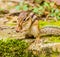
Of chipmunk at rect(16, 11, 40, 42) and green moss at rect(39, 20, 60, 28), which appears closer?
chipmunk at rect(16, 11, 40, 42)

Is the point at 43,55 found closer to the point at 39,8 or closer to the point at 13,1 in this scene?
the point at 39,8

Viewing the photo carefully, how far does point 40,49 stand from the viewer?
280 cm

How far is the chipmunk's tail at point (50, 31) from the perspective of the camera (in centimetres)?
314

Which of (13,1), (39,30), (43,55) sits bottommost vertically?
(43,55)

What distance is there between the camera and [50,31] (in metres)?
3.16

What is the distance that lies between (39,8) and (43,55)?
1266mm

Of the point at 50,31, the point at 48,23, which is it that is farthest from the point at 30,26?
the point at 48,23

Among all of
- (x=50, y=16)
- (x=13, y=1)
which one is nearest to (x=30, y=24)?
(x=50, y=16)

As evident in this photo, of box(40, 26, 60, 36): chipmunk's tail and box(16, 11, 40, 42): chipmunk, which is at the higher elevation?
box(16, 11, 40, 42): chipmunk

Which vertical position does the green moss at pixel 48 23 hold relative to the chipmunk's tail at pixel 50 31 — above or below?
above

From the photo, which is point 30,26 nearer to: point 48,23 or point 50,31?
point 50,31

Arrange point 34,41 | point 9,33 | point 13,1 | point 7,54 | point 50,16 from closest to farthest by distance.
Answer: point 7,54 < point 34,41 < point 9,33 < point 50,16 < point 13,1

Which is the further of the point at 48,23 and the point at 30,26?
the point at 48,23

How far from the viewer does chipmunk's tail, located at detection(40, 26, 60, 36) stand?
10.3ft
